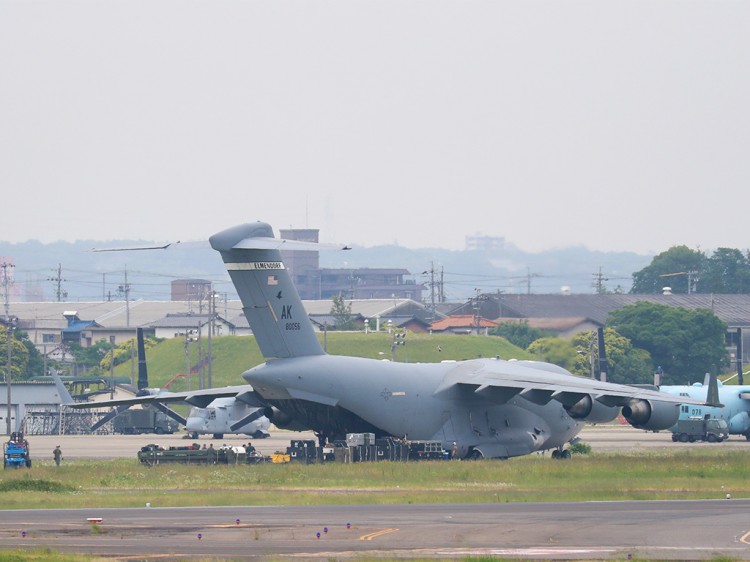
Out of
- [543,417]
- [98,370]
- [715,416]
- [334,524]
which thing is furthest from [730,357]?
[334,524]

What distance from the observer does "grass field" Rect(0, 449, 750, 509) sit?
34.2 metres

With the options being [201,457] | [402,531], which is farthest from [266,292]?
[402,531]

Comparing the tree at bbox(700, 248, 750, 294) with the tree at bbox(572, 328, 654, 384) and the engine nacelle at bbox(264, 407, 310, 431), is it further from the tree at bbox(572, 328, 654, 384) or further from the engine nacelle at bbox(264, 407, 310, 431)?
the engine nacelle at bbox(264, 407, 310, 431)

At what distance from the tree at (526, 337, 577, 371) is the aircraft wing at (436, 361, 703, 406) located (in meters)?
42.4

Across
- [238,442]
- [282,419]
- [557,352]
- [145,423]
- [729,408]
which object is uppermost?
[557,352]

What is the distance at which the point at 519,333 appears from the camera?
112 metres

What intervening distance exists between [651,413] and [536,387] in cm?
392

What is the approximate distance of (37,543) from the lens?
25.3 meters

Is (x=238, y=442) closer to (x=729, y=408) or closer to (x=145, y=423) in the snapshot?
(x=145, y=423)

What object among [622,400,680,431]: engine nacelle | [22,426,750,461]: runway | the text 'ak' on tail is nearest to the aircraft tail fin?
the text 'ak' on tail

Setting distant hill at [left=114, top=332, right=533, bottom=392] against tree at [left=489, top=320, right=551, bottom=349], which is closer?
tree at [left=489, top=320, right=551, bottom=349]

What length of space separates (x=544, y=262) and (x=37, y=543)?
165m

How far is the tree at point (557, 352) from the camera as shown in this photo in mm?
90125

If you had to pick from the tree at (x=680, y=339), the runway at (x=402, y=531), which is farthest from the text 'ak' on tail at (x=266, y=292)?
the tree at (x=680, y=339)
